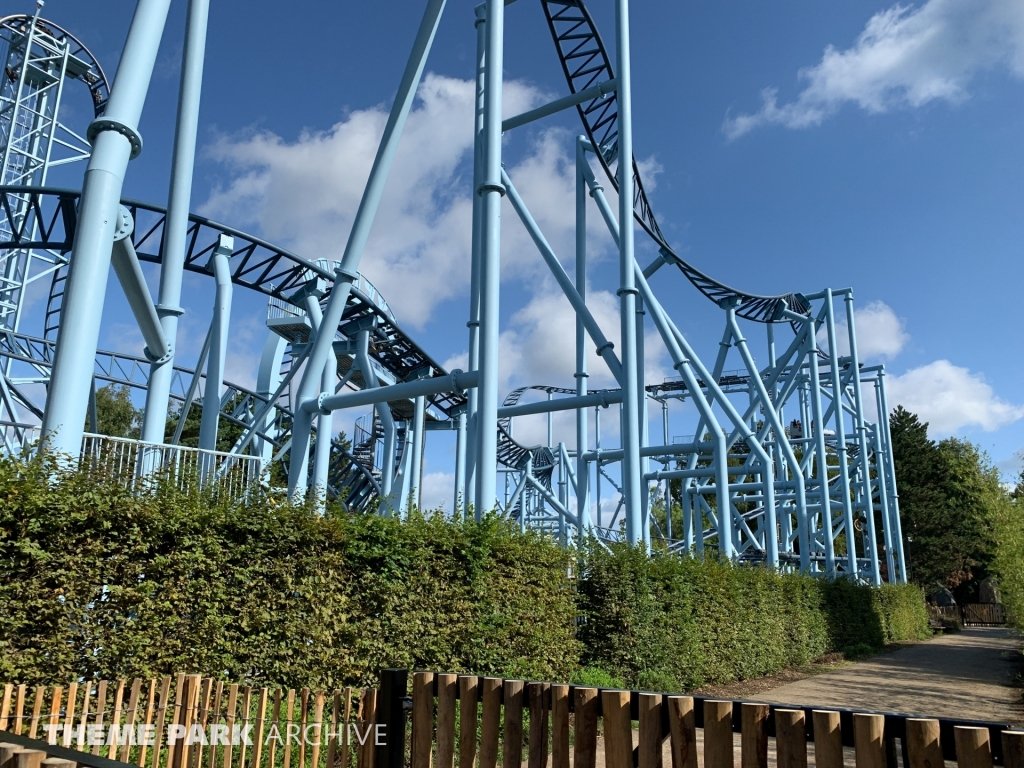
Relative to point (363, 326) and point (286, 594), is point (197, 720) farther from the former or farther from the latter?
point (363, 326)

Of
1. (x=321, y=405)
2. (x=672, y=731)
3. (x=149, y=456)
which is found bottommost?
(x=672, y=731)

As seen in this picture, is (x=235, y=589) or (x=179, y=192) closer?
(x=235, y=589)

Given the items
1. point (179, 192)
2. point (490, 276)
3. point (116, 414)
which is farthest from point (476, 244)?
point (116, 414)

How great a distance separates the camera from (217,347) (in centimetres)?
1520

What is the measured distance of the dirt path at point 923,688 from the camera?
398 inches

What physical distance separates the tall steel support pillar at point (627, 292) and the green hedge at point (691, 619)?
1.53 m

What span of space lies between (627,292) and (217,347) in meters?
7.79

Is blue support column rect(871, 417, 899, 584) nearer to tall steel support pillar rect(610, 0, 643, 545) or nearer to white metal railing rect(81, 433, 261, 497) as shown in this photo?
tall steel support pillar rect(610, 0, 643, 545)

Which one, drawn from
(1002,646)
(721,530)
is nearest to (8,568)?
(721,530)

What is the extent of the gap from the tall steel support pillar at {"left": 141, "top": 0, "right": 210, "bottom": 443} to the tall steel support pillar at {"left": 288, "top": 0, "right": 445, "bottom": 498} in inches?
80.5

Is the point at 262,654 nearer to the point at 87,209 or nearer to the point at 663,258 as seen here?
the point at 87,209

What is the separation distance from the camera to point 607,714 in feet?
10.4

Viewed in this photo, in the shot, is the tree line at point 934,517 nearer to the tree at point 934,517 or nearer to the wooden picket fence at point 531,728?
the tree at point 934,517

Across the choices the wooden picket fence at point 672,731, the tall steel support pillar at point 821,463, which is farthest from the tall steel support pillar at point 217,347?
the tall steel support pillar at point 821,463
